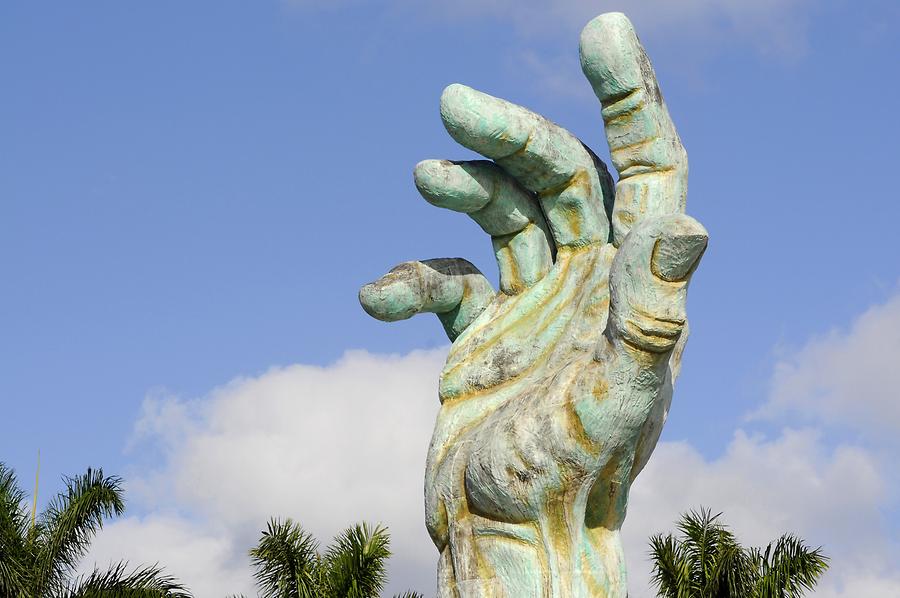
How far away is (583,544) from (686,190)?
175 cm

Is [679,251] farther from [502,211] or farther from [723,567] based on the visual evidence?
[723,567]

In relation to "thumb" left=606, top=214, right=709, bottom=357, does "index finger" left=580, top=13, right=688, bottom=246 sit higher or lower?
higher

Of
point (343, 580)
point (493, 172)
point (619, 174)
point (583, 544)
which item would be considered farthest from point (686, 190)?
point (343, 580)

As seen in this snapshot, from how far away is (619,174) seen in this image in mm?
7477

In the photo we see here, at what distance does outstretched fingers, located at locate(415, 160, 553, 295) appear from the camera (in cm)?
768

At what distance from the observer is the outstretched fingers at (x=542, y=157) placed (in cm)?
745

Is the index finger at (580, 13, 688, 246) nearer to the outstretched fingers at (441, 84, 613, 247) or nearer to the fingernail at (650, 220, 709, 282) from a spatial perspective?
the outstretched fingers at (441, 84, 613, 247)

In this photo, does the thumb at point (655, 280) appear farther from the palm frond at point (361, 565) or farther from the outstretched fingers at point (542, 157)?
the palm frond at point (361, 565)

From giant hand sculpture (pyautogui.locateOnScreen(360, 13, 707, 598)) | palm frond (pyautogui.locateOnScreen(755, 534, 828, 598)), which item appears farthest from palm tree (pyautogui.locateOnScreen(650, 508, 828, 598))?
giant hand sculpture (pyautogui.locateOnScreen(360, 13, 707, 598))

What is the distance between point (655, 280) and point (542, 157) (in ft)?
4.36

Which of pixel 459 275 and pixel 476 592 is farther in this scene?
pixel 459 275

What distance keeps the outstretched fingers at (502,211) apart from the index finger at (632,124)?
56 centimetres

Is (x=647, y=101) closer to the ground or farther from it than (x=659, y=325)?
farther from it

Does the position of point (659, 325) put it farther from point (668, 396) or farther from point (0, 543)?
point (0, 543)
